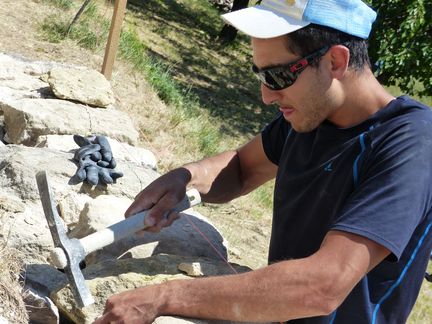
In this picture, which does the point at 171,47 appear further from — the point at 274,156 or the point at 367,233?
the point at 367,233

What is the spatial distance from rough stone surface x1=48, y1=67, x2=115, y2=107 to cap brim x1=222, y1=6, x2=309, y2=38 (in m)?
3.16

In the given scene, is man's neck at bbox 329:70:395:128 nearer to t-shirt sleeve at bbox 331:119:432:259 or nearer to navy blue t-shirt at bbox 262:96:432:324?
navy blue t-shirt at bbox 262:96:432:324

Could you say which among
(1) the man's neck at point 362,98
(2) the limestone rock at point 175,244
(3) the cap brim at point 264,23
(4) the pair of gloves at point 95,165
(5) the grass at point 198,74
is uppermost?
(3) the cap brim at point 264,23

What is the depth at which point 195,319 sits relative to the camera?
2.47m

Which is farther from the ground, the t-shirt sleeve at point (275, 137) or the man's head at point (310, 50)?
the man's head at point (310, 50)

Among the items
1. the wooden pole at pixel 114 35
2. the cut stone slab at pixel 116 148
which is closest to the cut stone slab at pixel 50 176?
the cut stone slab at pixel 116 148

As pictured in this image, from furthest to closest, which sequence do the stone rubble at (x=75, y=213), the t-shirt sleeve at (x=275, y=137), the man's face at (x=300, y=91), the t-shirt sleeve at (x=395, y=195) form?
1. the t-shirt sleeve at (x=275, y=137)
2. the stone rubble at (x=75, y=213)
3. the man's face at (x=300, y=91)
4. the t-shirt sleeve at (x=395, y=195)

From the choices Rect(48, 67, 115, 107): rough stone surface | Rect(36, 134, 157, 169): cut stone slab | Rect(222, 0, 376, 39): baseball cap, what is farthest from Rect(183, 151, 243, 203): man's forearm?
Rect(48, 67, 115, 107): rough stone surface

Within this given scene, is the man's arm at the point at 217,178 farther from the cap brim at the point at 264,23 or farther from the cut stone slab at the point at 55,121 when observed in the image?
the cut stone slab at the point at 55,121

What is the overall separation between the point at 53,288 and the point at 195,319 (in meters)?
0.84

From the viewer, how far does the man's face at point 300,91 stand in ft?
8.04

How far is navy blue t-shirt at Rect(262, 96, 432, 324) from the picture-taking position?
2.22 m

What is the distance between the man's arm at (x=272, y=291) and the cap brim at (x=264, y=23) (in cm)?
66

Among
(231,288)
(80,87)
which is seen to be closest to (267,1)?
(231,288)
